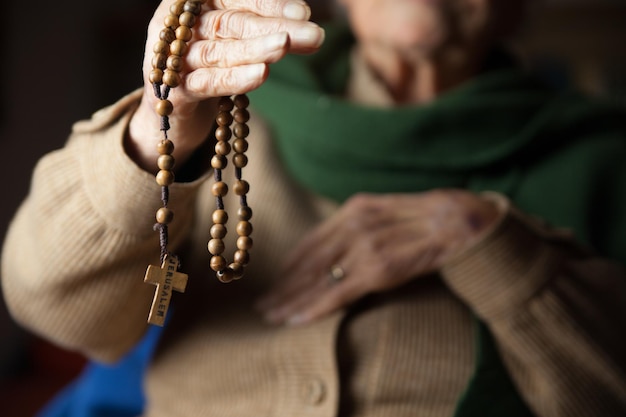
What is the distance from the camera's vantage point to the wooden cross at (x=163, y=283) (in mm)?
359

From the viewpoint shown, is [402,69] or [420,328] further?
[402,69]

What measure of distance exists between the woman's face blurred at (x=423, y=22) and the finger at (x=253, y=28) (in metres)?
0.43

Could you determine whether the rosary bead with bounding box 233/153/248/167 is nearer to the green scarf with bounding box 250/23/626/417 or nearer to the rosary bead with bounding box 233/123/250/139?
the rosary bead with bounding box 233/123/250/139

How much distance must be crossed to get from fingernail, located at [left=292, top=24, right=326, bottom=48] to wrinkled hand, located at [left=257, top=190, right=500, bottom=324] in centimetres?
38

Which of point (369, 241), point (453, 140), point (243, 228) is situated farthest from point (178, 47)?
point (453, 140)

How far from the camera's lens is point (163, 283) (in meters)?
0.37

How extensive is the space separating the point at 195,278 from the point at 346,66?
0.38 meters

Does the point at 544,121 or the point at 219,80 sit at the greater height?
the point at 219,80

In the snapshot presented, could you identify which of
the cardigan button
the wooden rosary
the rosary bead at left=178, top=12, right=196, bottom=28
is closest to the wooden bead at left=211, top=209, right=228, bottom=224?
the wooden rosary

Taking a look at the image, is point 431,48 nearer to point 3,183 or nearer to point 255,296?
point 255,296

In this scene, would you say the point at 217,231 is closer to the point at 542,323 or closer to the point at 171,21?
the point at 171,21

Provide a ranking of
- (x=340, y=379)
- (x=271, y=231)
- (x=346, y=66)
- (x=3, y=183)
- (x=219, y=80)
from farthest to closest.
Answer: (x=346, y=66) → (x=271, y=231) → (x=340, y=379) → (x=3, y=183) → (x=219, y=80)

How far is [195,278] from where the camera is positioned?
28.8 inches

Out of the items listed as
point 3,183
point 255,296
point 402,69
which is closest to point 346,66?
point 402,69
